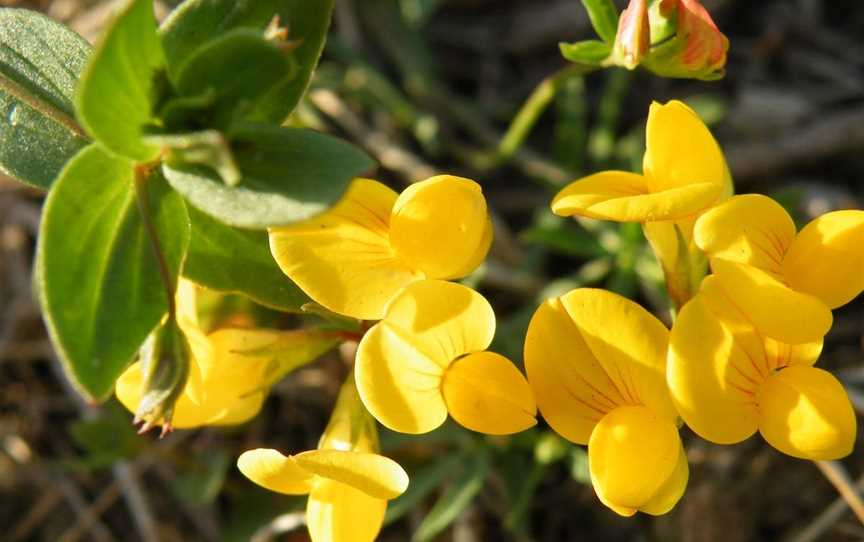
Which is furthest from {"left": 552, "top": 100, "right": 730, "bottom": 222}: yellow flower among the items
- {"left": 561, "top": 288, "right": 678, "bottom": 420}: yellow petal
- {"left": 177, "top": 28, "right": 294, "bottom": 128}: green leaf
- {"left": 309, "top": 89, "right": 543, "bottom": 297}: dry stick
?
{"left": 309, "top": 89, "right": 543, "bottom": 297}: dry stick

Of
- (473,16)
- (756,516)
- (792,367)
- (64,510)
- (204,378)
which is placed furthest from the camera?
(473,16)

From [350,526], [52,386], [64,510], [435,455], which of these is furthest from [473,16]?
[350,526]

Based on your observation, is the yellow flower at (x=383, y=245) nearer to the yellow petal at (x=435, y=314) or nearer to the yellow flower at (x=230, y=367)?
the yellow petal at (x=435, y=314)

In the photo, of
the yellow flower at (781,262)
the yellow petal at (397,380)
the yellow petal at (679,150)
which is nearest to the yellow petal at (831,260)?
the yellow flower at (781,262)

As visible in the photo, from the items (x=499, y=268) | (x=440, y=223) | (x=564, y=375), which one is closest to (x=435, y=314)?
(x=440, y=223)

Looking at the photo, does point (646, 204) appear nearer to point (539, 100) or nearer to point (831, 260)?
point (831, 260)

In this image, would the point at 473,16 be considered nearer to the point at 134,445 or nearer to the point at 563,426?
the point at 134,445
